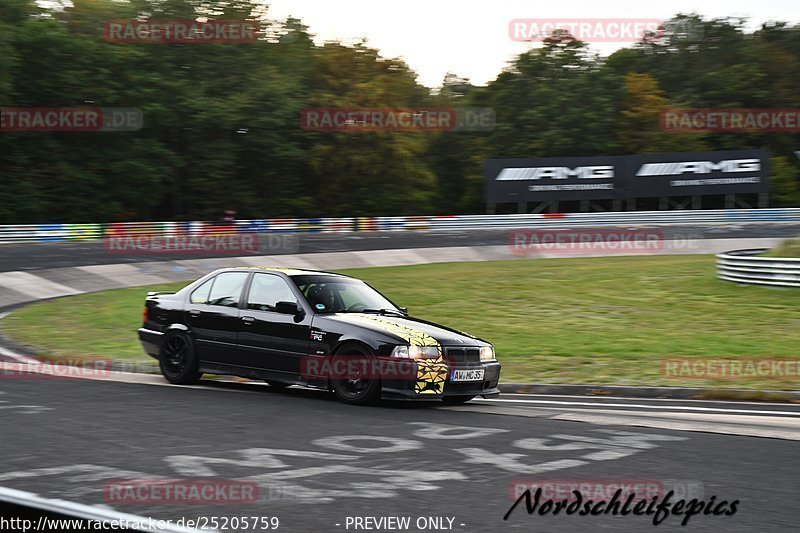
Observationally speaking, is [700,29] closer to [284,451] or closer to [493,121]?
[493,121]

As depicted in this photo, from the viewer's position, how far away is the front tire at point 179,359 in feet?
37.0

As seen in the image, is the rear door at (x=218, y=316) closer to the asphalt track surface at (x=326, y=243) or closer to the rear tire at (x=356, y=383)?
the rear tire at (x=356, y=383)

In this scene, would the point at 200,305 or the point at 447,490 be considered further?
the point at 200,305

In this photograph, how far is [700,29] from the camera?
8262cm

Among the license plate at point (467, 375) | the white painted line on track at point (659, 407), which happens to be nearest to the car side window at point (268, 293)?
the license plate at point (467, 375)

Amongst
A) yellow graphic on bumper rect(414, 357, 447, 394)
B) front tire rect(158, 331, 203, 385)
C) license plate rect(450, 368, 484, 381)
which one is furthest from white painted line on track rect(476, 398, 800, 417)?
front tire rect(158, 331, 203, 385)

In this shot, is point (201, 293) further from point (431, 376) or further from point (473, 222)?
point (473, 222)

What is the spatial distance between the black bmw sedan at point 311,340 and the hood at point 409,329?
13 millimetres

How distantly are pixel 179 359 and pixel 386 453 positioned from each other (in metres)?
4.89

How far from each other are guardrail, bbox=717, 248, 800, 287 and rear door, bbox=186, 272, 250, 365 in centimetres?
1450

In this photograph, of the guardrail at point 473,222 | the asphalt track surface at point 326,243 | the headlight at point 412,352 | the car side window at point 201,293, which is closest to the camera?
the headlight at point 412,352

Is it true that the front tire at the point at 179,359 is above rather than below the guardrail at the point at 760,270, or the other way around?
below

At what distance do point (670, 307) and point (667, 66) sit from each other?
63598 mm

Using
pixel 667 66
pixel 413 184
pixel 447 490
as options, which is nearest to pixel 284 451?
pixel 447 490
